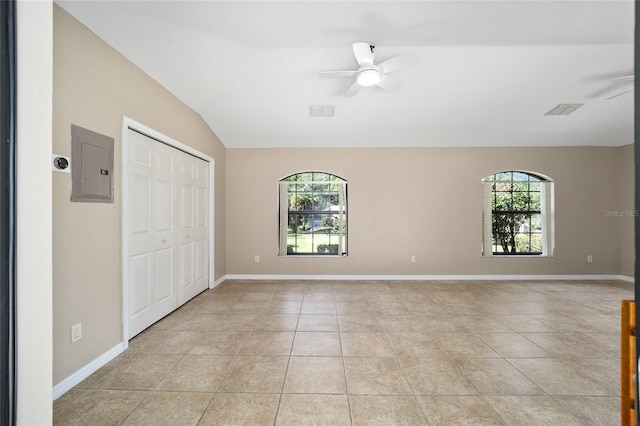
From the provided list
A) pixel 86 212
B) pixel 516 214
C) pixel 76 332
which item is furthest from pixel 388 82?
pixel 516 214

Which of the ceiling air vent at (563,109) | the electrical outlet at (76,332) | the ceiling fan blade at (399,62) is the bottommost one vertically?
the electrical outlet at (76,332)

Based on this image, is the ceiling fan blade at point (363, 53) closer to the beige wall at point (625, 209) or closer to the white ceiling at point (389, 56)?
the white ceiling at point (389, 56)

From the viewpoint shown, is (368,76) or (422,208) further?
(422,208)

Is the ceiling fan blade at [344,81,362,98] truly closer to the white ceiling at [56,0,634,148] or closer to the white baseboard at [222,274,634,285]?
the white ceiling at [56,0,634,148]

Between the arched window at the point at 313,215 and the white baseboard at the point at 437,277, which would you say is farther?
the arched window at the point at 313,215

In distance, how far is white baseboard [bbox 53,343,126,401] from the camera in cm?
191

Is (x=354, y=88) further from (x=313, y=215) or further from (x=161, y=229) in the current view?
(x=313, y=215)

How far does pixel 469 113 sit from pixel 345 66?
7.17ft

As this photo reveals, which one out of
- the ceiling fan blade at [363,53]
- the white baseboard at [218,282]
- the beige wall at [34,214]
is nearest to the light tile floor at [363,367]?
the white baseboard at [218,282]

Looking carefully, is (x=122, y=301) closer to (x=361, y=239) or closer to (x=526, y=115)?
(x=361, y=239)

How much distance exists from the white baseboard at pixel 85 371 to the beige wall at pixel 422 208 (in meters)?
2.79

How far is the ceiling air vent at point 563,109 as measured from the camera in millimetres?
3890

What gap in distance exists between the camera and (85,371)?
2.12m

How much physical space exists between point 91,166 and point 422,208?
15.4 ft
